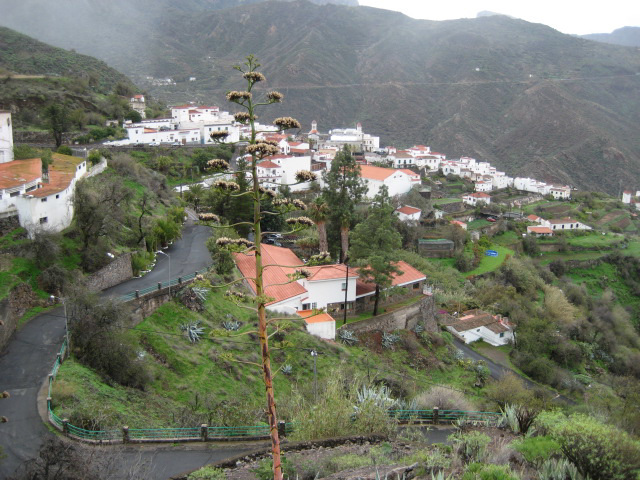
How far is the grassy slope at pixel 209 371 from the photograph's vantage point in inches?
459

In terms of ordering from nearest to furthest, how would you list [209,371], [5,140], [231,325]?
[209,371] → [231,325] → [5,140]

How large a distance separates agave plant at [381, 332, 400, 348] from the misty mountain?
2830 inches

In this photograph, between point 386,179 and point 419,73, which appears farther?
point 419,73

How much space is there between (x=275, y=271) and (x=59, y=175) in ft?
35.3

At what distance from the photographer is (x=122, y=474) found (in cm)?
855

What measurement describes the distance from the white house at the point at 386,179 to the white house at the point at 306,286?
2532 cm

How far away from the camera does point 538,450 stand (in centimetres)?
852

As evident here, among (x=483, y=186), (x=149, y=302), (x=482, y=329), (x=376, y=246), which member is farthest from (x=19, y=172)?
(x=483, y=186)

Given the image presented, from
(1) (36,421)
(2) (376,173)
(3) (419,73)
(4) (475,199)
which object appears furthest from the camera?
(3) (419,73)

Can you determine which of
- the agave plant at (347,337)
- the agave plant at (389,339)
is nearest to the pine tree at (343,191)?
the agave plant at (389,339)

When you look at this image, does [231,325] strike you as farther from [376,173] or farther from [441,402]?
[376,173]

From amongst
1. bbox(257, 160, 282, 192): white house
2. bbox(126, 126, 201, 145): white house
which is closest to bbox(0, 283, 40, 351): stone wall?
bbox(257, 160, 282, 192): white house

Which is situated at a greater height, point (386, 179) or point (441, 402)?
point (386, 179)

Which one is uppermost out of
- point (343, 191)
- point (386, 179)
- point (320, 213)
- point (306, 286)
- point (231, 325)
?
point (343, 191)
